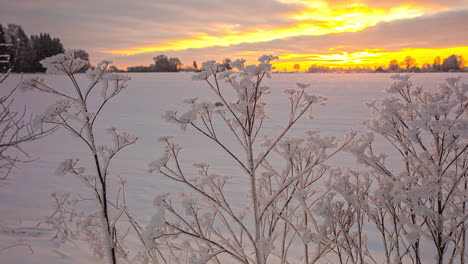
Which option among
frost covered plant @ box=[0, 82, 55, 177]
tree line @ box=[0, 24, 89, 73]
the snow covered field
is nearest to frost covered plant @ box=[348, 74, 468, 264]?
the snow covered field

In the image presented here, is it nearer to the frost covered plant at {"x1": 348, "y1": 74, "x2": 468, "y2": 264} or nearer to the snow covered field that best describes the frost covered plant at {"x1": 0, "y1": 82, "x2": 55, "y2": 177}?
the snow covered field

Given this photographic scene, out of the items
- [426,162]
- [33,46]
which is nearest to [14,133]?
[426,162]

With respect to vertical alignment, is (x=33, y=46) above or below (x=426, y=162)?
above

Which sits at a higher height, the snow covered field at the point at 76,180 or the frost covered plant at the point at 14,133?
the frost covered plant at the point at 14,133

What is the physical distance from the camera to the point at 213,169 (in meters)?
8.97

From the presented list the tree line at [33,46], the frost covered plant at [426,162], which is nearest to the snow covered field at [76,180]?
the frost covered plant at [426,162]

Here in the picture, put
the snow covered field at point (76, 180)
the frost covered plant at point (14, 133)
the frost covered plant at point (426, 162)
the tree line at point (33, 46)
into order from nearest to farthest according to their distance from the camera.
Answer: the frost covered plant at point (426, 162) → the frost covered plant at point (14, 133) → the snow covered field at point (76, 180) → the tree line at point (33, 46)

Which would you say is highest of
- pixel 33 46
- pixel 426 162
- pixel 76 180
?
pixel 33 46

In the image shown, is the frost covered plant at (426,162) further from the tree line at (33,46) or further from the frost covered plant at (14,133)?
the tree line at (33,46)

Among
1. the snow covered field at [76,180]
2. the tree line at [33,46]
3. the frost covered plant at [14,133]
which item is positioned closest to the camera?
the frost covered plant at [14,133]

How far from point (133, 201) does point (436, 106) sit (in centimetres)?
620

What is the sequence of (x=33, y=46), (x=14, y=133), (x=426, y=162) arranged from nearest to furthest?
1. (x=426, y=162)
2. (x=14, y=133)
3. (x=33, y=46)

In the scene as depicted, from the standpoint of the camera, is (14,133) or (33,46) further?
(33,46)

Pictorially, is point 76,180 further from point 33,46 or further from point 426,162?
point 33,46
